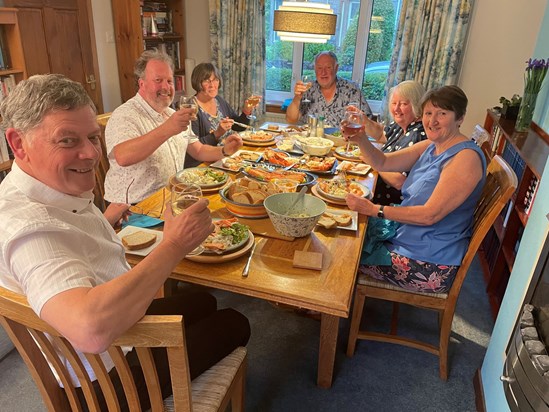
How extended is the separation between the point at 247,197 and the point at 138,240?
1.61ft

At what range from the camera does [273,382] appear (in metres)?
1.86

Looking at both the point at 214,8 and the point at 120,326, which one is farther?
the point at 214,8

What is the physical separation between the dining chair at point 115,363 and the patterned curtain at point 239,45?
3901 millimetres

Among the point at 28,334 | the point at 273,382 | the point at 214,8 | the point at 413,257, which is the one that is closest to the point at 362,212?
the point at 413,257

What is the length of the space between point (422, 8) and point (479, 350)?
10.4ft

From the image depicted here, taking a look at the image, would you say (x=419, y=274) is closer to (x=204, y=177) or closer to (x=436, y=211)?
(x=436, y=211)

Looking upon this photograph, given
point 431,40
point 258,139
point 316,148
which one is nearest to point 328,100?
point 258,139

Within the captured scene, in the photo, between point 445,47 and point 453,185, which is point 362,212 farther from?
point 445,47

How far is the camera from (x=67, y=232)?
92 centimetres

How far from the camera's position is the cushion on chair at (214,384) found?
1166 mm

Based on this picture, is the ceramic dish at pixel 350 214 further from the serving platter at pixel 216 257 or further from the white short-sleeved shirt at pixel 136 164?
the white short-sleeved shirt at pixel 136 164

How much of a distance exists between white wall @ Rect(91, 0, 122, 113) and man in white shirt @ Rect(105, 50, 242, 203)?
6.82 ft

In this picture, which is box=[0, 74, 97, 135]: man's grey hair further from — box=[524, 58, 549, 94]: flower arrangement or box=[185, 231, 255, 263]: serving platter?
box=[524, 58, 549, 94]: flower arrangement

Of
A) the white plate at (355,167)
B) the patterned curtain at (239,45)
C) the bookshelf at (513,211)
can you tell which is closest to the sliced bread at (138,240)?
the white plate at (355,167)
